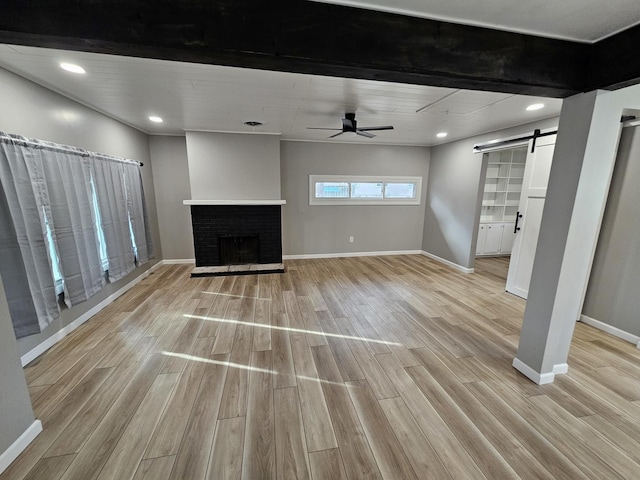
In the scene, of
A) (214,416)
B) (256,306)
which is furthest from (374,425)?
(256,306)

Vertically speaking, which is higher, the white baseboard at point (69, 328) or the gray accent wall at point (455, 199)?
the gray accent wall at point (455, 199)

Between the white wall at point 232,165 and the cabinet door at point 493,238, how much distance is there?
469cm

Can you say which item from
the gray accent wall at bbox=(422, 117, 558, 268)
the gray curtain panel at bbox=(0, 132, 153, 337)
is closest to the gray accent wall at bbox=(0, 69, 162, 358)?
the gray curtain panel at bbox=(0, 132, 153, 337)

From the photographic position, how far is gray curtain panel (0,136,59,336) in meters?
1.99

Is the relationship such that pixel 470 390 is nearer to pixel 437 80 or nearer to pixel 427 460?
pixel 427 460

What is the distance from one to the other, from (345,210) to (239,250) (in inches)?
91.5

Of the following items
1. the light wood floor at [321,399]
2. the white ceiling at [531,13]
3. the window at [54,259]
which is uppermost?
the white ceiling at [531,13]

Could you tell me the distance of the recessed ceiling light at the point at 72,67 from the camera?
2035 millimetres

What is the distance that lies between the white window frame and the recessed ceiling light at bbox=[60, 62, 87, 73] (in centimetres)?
359

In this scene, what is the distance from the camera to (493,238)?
5766 millimetres

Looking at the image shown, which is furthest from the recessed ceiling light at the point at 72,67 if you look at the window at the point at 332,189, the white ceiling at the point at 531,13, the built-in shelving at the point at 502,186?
the built-in shelving at the point at 502,186

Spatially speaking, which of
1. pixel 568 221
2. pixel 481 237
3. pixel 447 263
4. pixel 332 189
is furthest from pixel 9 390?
pixel 481 237

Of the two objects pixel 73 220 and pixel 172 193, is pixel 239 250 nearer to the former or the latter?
pixel 172 193

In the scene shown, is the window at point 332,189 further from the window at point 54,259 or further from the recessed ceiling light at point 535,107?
Result: the window at point 54,259
